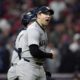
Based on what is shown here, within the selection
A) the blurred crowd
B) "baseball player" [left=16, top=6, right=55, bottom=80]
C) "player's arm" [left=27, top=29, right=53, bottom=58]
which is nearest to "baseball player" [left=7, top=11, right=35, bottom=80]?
"baseball player" [left=16, top=6, right=55, bottom=80]

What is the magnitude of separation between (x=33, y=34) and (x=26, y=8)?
7.11 meters

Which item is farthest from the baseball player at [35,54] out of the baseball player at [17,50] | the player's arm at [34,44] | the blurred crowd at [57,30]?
the blurred crowd at [57,30]

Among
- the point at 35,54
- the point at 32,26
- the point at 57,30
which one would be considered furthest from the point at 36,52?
the point at 57,30

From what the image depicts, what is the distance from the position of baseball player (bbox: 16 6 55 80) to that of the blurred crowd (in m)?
4.19

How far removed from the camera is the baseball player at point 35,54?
7.50 m

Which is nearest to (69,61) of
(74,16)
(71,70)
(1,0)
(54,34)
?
(71,70)

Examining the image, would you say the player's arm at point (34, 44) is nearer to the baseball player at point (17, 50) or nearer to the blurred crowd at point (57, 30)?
the baseball player at point (17, 50)

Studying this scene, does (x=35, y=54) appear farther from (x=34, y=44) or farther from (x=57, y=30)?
(x=57, y=30)

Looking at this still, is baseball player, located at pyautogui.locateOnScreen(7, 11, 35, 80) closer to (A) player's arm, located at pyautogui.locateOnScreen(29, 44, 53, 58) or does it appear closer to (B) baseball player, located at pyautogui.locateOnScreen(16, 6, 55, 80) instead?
(B) baseball player, located at pyautogui.locateOnScreen(16, 6, 55, 80)

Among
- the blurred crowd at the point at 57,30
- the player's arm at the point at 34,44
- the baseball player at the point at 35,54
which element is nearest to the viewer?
the player's arm at the point at 34,44

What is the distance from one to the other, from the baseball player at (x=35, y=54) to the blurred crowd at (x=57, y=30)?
4.19 meters

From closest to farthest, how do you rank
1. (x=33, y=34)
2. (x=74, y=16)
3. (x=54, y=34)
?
(x=33, y=34) → (x=54, y=34) → (x=74, y=16)

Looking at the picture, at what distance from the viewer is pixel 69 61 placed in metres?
11.8

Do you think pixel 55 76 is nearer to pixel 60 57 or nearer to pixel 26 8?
pixel 60 57
